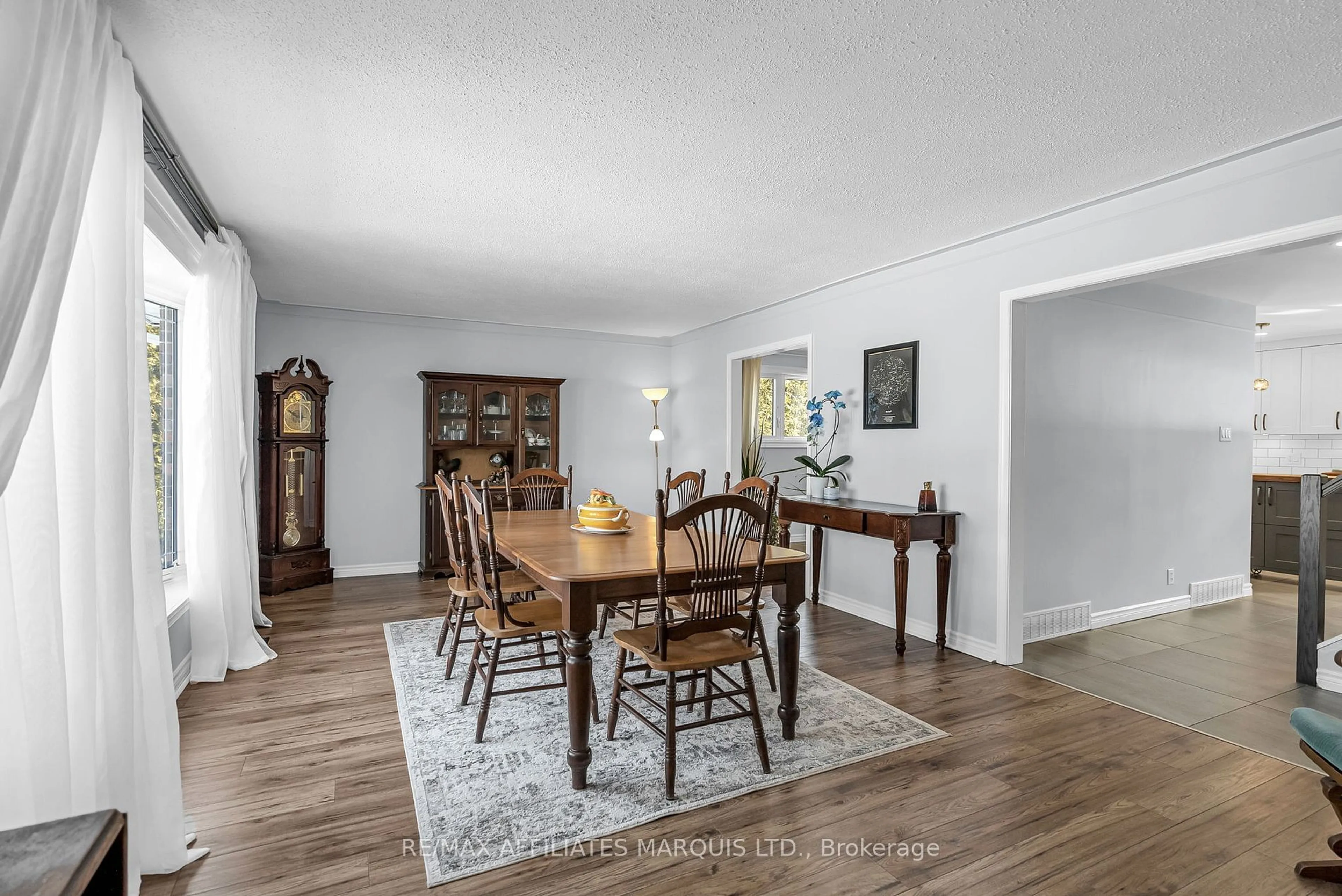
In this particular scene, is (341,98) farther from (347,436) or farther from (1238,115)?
(347,436)

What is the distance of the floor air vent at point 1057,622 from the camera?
13.7 ft

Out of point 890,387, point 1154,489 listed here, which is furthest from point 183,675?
point 1154,489

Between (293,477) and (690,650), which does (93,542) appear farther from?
(293,477)

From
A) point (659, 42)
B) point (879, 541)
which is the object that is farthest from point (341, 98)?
point (879, 541)

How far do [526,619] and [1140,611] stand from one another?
4230mm

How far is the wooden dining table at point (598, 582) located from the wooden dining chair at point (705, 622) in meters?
0.07

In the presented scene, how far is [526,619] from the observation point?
281 centimetres

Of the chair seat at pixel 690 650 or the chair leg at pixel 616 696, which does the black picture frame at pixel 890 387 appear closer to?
the chair seat at pixel 690 650

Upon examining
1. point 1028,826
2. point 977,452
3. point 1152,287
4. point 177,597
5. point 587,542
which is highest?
point 1152,287

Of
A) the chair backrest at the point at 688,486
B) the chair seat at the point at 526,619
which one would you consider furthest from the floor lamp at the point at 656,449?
the chair seat at the point at 526,619

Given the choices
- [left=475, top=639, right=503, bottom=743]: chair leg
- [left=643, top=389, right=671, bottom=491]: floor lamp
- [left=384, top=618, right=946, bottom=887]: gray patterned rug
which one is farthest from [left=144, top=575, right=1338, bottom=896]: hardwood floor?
[left=643, top=389, right=671, bottom=491]: floor lamp

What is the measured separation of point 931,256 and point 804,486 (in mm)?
4337

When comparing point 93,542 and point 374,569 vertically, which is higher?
point 93,542

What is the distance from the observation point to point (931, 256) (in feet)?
13.8
